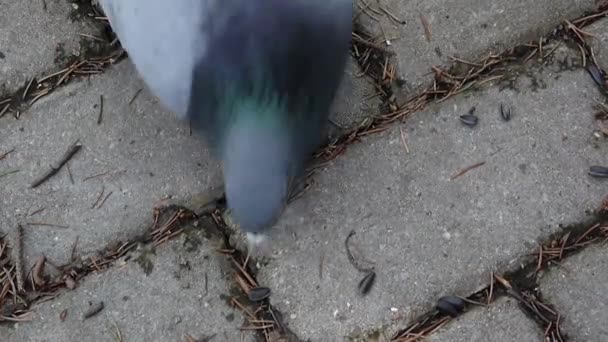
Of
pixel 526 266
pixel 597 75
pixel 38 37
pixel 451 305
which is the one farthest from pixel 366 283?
pixel 38 37

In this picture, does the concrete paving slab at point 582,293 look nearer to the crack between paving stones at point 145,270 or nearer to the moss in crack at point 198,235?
the crack between paving stones at point 145,270

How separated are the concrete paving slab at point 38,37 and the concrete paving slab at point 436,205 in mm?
587

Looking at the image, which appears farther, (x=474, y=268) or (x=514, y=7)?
(x=514, y=7)

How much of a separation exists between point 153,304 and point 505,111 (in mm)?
807

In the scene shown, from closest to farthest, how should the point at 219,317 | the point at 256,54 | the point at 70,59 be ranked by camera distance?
the point at 256,54
the point at 219,317
the point at 70,59

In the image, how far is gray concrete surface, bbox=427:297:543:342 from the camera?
146 cm

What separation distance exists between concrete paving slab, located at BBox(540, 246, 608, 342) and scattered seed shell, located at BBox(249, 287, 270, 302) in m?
0.53

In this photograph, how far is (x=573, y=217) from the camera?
152cm

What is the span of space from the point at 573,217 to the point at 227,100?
757 millimetres

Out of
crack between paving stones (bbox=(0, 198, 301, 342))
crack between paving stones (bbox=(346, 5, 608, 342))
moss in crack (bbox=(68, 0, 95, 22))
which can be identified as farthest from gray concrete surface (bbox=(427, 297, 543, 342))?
moss in crack (bbox=(68, 0, 95, 22))

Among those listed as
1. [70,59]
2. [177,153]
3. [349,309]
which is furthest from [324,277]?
[70,59]

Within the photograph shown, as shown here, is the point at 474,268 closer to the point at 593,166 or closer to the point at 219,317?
the point at 593,166

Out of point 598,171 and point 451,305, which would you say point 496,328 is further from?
point 598,171

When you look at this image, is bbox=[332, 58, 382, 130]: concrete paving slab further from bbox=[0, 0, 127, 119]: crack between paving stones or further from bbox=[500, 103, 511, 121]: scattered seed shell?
bbox=[0, 0, 127, 119]: crack between paving stones
